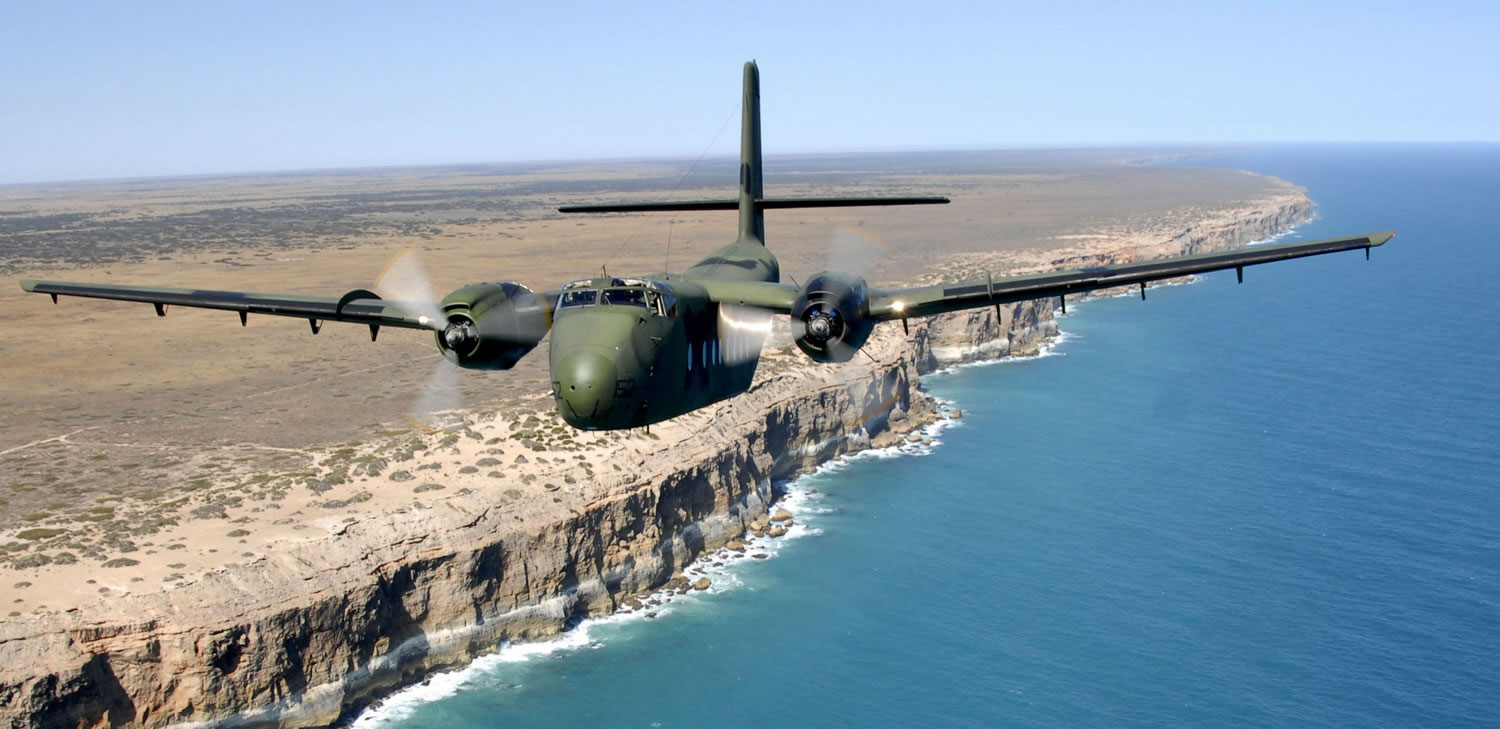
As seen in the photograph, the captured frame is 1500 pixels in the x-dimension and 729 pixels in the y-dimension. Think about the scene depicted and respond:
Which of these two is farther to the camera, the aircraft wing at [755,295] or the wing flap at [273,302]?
the wing flap at [273,302]

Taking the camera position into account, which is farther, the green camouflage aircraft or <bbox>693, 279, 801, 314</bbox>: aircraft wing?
<bbox>693, 279, 801, 314</bbox>: aircraft wing

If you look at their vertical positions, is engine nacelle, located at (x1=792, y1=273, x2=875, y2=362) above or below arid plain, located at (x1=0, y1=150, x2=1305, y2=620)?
above

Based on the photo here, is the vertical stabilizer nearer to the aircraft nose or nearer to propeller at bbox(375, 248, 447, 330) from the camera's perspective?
propeller at bbox(375, 248, 447, 330)

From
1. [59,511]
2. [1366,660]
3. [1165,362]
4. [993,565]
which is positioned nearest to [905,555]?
[993,565]

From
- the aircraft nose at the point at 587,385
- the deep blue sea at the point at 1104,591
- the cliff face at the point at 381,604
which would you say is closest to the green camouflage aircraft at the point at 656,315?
the aircraft nose at the point at 587,385

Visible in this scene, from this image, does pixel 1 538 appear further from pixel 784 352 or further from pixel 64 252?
pixel 64 252

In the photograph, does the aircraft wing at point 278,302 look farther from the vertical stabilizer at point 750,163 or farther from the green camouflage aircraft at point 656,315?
the vertical stabilizer at point 750,163

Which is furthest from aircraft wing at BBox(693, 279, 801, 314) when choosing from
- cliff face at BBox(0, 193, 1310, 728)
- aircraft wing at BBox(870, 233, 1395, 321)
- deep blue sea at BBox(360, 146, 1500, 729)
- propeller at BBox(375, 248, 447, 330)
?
cliff face at BBox(0, 193, 1310, 728)
